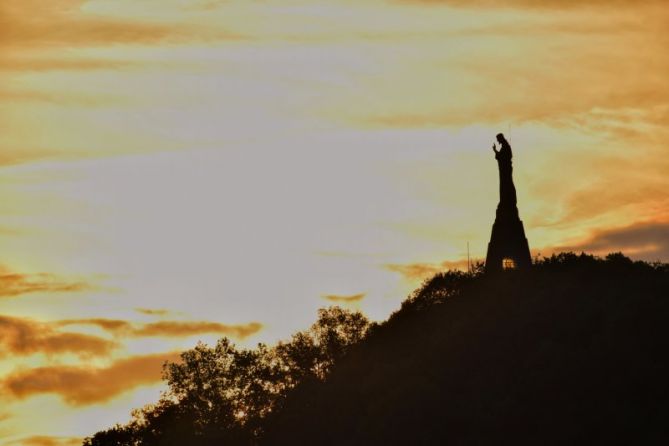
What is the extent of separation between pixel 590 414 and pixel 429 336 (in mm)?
19202

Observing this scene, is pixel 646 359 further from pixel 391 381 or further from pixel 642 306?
pixel 391 381

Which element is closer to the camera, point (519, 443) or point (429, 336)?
point (519, 443)

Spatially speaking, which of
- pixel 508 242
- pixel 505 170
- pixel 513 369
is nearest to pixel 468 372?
pixel 513 369

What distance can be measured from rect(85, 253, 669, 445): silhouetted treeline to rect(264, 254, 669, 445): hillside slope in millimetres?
106

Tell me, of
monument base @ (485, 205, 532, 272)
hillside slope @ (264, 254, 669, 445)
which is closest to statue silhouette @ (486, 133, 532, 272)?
monument base @ (485, 205, 532, 272)

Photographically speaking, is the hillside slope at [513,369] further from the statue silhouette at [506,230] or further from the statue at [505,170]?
the statue at [505,170]

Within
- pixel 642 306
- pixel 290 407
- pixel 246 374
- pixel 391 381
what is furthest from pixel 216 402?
pixel 642 306

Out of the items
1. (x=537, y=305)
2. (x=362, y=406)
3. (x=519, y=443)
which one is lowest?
(x=519, y=443)

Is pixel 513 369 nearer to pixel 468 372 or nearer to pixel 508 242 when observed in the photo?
pixel 468 372

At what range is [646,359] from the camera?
8725 cm

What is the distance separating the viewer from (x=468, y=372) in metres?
91.1

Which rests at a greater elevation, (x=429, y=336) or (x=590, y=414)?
(x=429, y=336)

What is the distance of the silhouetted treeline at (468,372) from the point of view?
83.9 meters

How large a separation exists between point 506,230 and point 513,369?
14.1 meters
